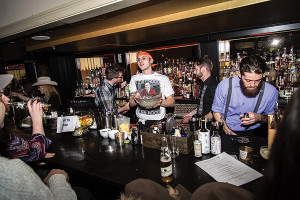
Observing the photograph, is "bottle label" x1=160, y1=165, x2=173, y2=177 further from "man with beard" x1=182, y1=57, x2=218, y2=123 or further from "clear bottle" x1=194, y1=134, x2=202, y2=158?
"man with beard" x1=182, y1=57, x2=218, y2=123

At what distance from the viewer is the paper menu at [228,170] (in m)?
1.22

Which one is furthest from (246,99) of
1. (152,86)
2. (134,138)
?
(134,138)

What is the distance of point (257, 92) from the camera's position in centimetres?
216

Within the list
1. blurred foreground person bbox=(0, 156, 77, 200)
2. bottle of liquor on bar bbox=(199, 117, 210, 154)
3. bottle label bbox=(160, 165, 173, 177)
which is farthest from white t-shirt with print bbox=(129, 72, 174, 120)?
blurred foreground person bbox=(0, 156, 77, 200)

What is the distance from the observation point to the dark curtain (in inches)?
218

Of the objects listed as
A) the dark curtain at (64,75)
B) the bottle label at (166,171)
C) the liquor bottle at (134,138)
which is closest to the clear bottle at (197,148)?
the bottle label at (166,171)

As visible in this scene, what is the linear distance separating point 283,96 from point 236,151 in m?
2.21

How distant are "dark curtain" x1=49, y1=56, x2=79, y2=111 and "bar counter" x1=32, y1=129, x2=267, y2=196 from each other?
3.93 m

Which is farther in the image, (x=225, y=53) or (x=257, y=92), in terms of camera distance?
(x=225, y=53)

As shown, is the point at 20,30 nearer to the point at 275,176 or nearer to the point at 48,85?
the point at 48,85

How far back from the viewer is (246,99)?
2240 millimetres

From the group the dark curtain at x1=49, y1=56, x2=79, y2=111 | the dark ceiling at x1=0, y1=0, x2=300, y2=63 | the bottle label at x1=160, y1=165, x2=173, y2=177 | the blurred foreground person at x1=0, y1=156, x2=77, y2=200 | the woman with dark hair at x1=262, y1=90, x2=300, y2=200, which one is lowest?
the bottle label at x1=160, y1=165, x2=173, y2=177

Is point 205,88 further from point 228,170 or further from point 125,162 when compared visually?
point 125,162

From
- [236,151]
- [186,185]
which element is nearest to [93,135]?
[186,185]
